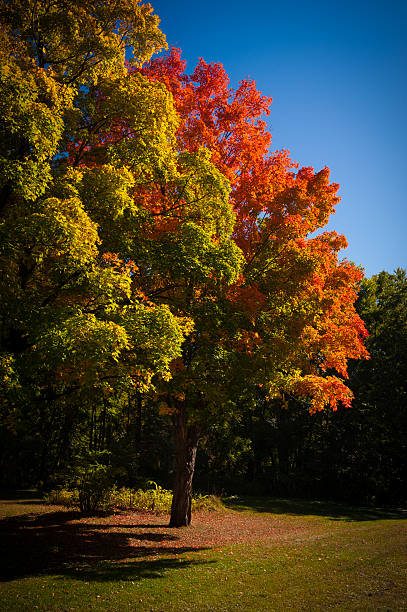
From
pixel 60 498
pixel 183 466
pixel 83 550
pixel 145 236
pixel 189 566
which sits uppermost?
pixel 145 236

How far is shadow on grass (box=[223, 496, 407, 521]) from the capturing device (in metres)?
20.5

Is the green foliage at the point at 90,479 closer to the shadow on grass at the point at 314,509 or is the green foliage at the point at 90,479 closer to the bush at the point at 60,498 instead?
the bush at the point at 60,498

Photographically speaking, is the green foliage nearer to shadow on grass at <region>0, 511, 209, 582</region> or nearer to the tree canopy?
shadow on grass at <region>0, 511, 209, 582</region>

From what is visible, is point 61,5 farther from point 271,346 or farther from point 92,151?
point 271,346

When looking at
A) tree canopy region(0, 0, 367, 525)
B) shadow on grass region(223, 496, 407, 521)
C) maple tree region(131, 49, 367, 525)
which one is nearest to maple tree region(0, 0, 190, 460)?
tree canopy region(0, 0, 367, 525)

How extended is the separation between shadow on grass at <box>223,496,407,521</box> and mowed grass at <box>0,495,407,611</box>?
6.41m

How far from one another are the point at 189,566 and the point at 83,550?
2973 mm

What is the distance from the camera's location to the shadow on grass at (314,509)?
20453 millimetres

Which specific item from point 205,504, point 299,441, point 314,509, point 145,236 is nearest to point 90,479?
point 205,504

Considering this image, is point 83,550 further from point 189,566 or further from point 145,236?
point 145,236

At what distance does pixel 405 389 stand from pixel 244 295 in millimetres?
22901

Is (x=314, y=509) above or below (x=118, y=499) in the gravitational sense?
below

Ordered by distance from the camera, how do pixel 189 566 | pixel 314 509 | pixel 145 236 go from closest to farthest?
pixel 189 566, pixel 145 236, pixel 314 509

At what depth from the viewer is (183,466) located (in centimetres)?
1362
